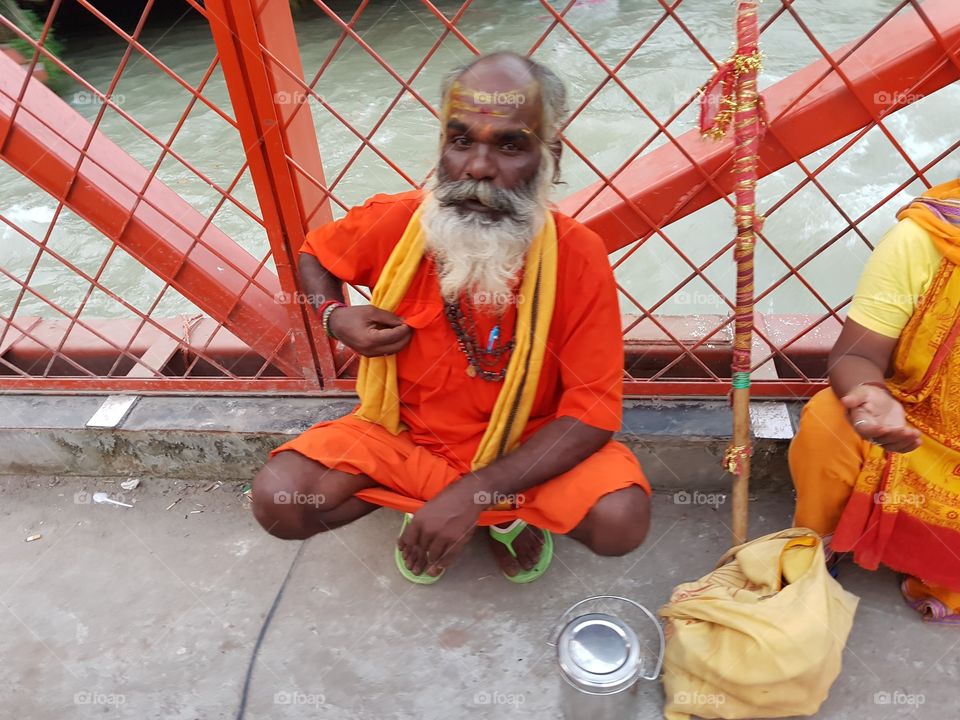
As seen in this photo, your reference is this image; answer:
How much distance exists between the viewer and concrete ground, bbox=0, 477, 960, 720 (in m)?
2.02

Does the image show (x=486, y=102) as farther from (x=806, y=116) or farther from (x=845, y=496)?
(x=845, y=496)

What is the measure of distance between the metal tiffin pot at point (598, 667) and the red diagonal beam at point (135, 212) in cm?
139

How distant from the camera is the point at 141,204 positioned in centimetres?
234

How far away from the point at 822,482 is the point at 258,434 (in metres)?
1.77

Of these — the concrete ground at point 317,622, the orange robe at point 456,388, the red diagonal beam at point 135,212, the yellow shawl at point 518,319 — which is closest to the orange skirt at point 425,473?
the orange robe at point 456,388

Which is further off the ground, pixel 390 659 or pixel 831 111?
pixel 831 111

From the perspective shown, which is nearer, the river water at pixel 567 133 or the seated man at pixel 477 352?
the seated man at pixel 477 352

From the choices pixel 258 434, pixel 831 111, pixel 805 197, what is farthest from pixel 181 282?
pixel 805 197

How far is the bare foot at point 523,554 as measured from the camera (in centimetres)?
229

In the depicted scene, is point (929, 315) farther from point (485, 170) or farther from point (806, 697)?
point (485, 170)

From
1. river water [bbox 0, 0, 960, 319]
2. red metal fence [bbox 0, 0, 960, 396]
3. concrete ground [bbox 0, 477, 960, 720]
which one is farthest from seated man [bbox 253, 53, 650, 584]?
river water [bbox 0, 0, 960, 319]

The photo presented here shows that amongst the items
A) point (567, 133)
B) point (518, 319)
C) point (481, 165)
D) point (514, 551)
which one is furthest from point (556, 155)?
point (567, 133)

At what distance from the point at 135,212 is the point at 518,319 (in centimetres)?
125

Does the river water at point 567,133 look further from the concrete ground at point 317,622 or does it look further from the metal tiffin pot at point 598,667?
the metal tiffin pot at point 598,667
